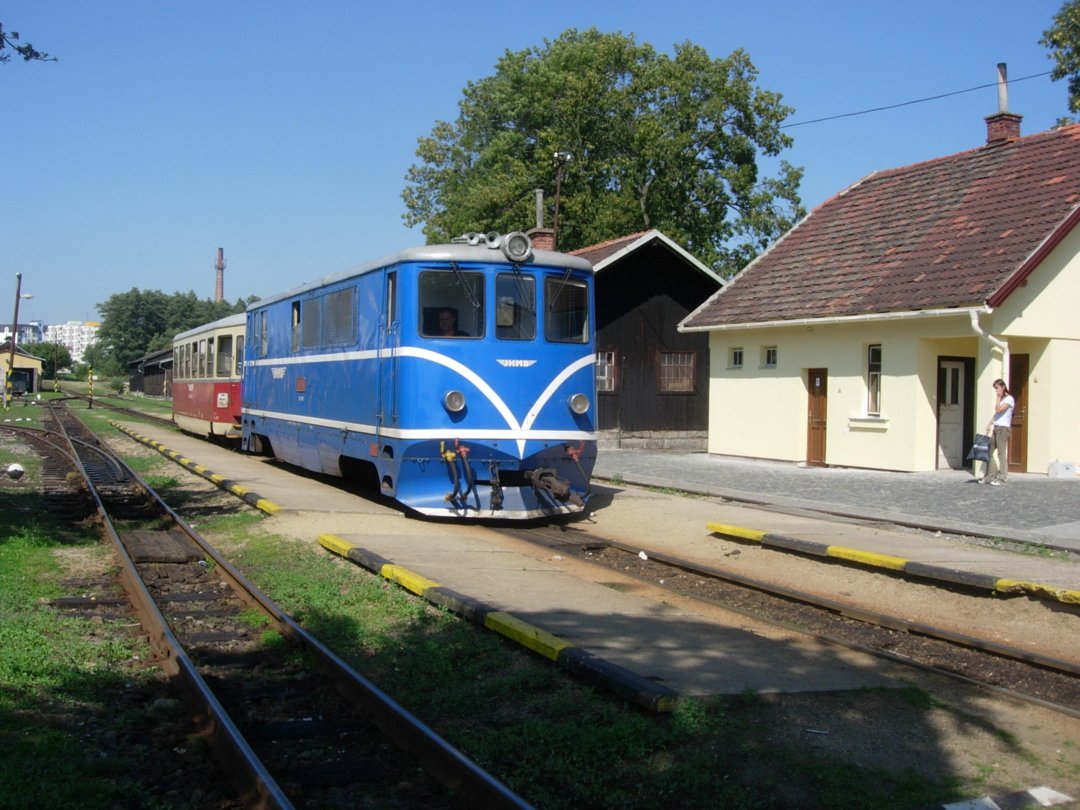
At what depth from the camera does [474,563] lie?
10070mm

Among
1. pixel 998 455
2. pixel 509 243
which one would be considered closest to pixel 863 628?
pixel 509 243

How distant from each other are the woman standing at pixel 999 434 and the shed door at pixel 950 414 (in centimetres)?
189

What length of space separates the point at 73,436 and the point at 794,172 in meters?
27.4

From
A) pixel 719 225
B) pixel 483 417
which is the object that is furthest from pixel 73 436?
pixel 719 225

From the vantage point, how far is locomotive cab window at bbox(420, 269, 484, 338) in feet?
40.1

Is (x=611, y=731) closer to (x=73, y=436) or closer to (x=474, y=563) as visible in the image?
(x=474, y=563)

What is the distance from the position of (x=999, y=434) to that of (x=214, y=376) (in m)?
16.8

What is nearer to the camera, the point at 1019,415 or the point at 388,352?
the point at 388,352

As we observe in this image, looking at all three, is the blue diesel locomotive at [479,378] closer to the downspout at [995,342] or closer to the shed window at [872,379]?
the downspout at [995,342]

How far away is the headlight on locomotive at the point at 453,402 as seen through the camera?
11998 mm

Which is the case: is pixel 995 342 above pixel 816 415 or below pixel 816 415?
above

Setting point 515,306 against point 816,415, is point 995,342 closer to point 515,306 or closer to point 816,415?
point 816,415

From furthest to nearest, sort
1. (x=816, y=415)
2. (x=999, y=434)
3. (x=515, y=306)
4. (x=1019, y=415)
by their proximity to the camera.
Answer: (x=816, y=415) < (x=1019, y=415) < (x=999, y=434) < (x=515, y=306)

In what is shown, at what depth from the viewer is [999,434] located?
55.5 ft
